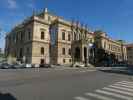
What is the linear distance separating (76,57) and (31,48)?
1578cm

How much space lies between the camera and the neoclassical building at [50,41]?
47.9 meters

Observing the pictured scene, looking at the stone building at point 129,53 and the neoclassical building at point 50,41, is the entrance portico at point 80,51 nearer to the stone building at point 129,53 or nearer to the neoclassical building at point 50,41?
the neoclassical building at point 50,41

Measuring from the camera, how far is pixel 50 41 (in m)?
50.7

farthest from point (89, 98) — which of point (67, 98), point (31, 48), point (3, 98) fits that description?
Answer: point (31, 48)

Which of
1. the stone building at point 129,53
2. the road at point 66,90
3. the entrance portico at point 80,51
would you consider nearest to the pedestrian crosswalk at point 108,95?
the road at point 66,90

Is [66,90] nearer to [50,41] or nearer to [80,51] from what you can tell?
[50,41]

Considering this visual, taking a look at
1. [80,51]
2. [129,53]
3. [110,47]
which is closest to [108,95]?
[80,51]

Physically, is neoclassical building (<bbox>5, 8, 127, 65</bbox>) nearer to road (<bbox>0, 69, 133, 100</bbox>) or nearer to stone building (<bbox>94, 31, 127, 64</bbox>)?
stone building (<bbox>94, 31, 127, 64</bbox>)

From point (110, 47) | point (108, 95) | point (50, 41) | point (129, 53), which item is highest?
point (110, 47)

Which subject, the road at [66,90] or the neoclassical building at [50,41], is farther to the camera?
the neoclassical building at [50,41]

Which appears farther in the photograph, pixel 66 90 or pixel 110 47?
pixel 110 47

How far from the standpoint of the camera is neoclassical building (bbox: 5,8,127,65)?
4794 centimetres

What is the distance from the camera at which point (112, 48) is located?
267ft

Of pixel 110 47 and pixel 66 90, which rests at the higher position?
pixel 110 47
